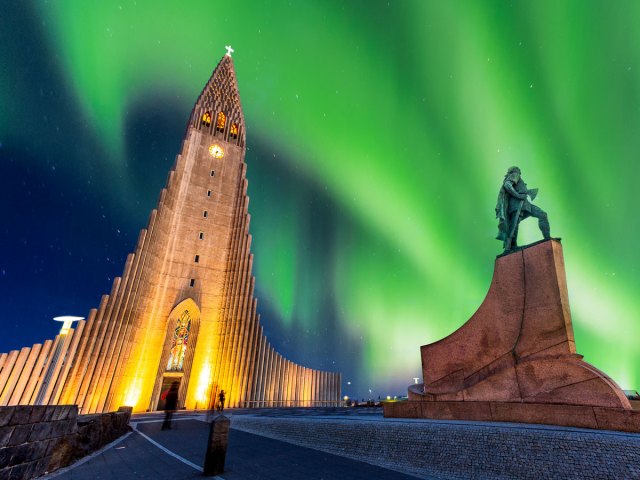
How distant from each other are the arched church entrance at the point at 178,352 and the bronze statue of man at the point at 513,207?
2388 cm

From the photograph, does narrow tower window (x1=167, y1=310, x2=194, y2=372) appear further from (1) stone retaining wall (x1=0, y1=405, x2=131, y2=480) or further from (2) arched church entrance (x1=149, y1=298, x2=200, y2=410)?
(1) stone retaining wall (x1=0, y1=405, x2=131, y2=480)

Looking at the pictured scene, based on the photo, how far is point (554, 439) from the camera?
490cm

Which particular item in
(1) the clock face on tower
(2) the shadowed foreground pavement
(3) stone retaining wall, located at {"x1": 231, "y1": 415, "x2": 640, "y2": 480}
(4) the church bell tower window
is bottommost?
(2) the shadowed foreground pavement

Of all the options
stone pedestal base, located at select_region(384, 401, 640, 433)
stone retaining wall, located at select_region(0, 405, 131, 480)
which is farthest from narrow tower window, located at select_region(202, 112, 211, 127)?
stone pedestal base, located at select_region(384, 401, 640, 433)

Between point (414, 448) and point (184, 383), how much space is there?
23773 millimetres

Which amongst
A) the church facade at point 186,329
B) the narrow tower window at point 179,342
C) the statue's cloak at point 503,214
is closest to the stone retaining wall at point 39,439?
the statue's cloak at point 503,214

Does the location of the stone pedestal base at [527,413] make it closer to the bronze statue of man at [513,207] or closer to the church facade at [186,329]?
the bronze statue of man at [513,207]

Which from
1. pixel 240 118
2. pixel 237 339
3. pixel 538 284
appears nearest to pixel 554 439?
pixel 538 284

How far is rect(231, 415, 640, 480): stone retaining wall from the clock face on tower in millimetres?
30619

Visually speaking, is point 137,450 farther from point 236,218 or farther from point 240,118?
point 240,118

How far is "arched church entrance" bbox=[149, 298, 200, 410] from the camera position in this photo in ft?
80.3

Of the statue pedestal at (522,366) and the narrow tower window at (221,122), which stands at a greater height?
the narrow tower window at (221,122)

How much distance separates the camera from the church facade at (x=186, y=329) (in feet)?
69.9

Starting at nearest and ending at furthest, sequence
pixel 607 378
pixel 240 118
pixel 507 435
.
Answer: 1. pixel 507 435
2. pixel 607 378
3. pixel 240 118
